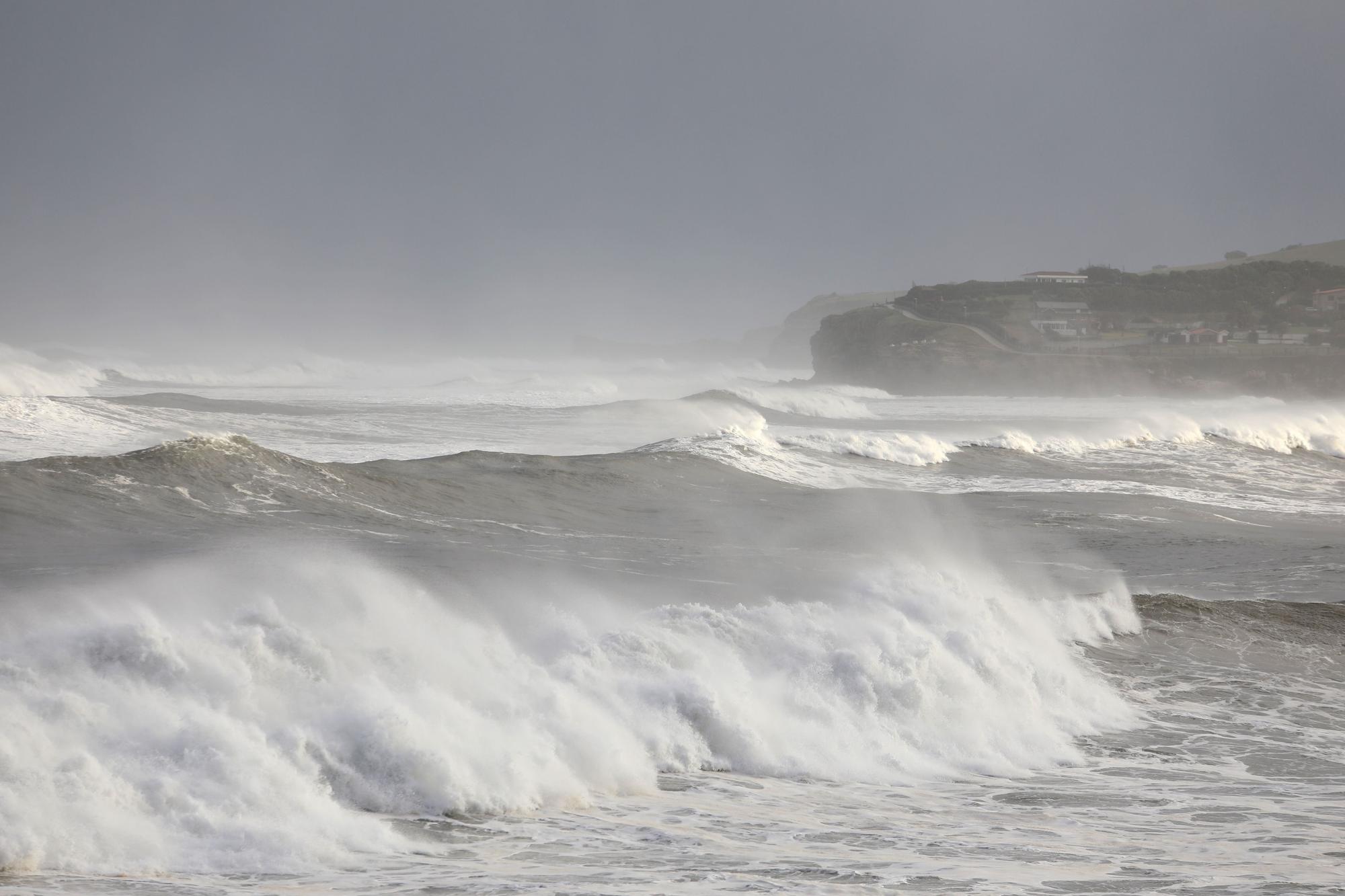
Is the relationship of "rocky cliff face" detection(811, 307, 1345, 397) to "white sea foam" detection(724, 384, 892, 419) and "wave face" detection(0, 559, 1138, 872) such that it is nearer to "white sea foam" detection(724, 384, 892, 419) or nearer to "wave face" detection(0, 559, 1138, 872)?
"white sea foam" detection(724, 384, 892, 419)

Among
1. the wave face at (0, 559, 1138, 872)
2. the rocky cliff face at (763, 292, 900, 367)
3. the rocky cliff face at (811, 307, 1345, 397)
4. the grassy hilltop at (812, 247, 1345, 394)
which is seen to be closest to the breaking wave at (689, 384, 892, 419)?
the rocky cliff face at (811, 307, 1345, 397)

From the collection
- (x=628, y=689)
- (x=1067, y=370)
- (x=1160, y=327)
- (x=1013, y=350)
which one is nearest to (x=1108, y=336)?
(x=1160, y=327)

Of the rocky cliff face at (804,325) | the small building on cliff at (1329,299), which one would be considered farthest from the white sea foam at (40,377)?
the rocky cliff face at (804,325)

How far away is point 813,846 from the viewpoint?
675cm

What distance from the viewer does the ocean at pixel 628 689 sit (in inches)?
246

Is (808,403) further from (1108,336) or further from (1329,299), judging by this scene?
Answer: (1329,299)

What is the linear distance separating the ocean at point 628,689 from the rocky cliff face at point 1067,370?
190 feet

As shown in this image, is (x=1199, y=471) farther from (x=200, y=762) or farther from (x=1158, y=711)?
(x=200, y=762)

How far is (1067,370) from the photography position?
76625 mm

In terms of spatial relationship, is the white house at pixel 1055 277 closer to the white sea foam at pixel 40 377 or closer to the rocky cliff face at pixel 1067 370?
the rocky cliff face at pixel 1067 370

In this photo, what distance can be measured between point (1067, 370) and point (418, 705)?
74.1m

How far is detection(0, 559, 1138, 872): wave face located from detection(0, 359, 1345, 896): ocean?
28 millimetres

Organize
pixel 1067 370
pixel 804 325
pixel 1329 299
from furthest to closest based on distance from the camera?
pixel 804 325
pixel 1329 299
pixel 1067 370

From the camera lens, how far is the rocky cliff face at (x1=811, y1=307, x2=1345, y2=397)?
75188 mm
